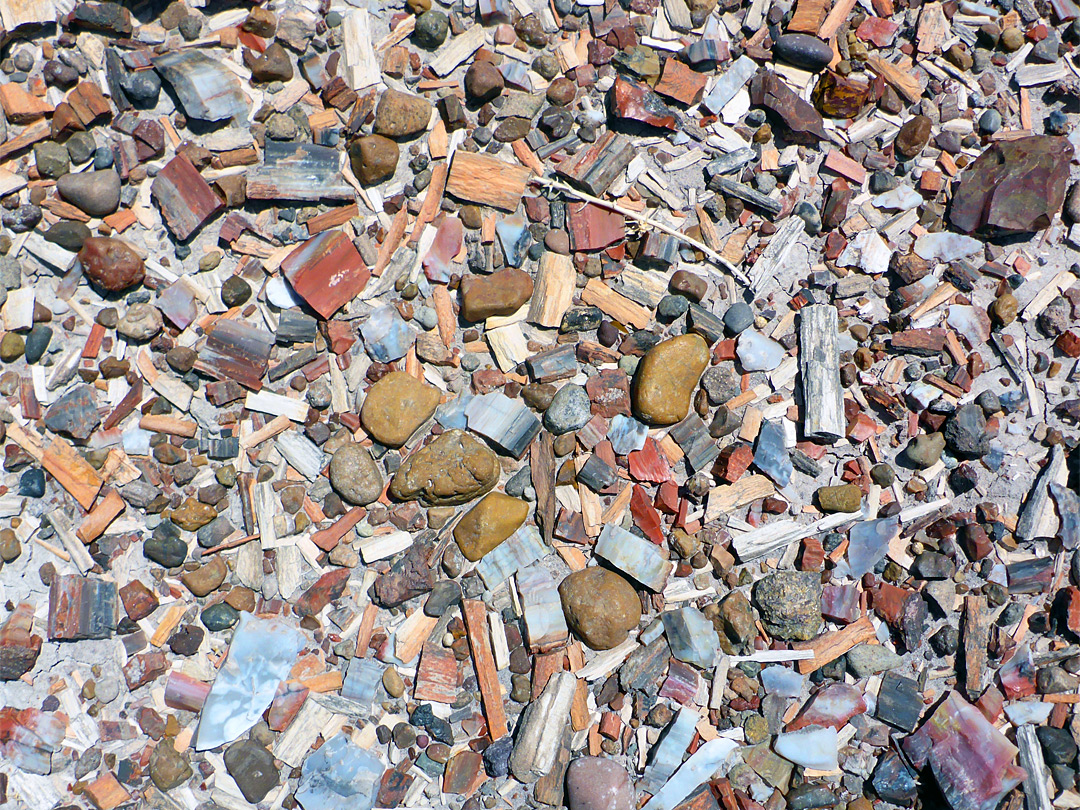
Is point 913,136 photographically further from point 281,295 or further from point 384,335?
point 281,295

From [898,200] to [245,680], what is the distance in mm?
2280

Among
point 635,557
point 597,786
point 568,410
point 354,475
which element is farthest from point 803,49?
point 597,786

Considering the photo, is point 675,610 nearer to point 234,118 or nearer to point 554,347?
point 554,347

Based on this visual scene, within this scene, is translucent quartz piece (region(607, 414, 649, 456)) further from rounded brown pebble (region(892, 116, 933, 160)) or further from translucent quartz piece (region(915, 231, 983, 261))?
rounded brown pebble (region(892, 116, 933, 160))

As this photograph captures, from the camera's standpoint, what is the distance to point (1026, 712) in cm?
177

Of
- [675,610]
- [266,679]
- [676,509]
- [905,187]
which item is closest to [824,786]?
[675,610]

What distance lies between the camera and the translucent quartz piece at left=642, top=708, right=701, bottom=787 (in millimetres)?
1694

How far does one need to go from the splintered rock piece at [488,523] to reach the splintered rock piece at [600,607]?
0.22 metres

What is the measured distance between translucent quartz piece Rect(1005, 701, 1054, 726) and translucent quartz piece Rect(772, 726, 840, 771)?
51 cm

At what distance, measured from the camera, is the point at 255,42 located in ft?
5.65

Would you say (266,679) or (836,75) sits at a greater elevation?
(836,75)

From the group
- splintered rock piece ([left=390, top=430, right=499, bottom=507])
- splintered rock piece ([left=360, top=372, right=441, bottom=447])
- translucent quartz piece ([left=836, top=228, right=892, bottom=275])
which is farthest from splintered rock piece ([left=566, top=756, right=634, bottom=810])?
translucent quartz piece ([left=836, top=228, right=892, bottom=275])

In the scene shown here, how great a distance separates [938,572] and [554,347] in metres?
1.25

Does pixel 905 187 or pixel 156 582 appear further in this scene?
pixel 905 187
